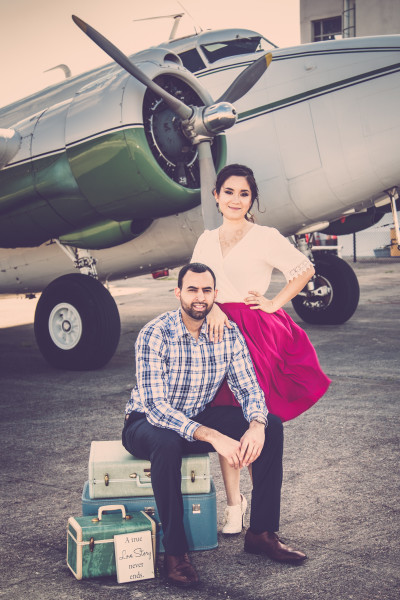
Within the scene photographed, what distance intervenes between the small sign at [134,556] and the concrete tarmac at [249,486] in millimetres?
40

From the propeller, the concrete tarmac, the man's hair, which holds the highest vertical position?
the propeller

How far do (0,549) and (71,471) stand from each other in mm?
1209

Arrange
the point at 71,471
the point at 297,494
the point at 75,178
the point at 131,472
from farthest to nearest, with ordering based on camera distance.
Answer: the point at 75,178, the point at 71,471, the point at 297,494, the point at 131,472

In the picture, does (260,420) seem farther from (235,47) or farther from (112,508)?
(235,47)

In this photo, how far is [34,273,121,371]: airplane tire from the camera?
853cm

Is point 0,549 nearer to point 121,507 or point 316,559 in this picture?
point 121,507

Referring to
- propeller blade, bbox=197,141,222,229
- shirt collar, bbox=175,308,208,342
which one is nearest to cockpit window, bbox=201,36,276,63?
propeller blade, bbox=197,141,222,229

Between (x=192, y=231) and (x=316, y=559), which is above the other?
(x=192, y=231)

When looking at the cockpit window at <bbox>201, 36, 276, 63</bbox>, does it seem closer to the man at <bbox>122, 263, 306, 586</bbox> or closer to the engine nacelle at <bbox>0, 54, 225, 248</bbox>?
the engine nacelle at <bbox>0, 54, 225, 248</bbox>

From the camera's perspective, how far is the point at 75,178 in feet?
26.8

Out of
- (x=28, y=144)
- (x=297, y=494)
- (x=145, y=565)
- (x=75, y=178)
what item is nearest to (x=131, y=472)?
(x=145, y=565)

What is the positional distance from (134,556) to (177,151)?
5.39 meters

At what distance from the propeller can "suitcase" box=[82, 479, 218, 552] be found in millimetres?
3695

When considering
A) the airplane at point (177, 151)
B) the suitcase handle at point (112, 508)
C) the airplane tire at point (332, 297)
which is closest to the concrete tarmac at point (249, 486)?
the suitcase handle at point (112, 508)
